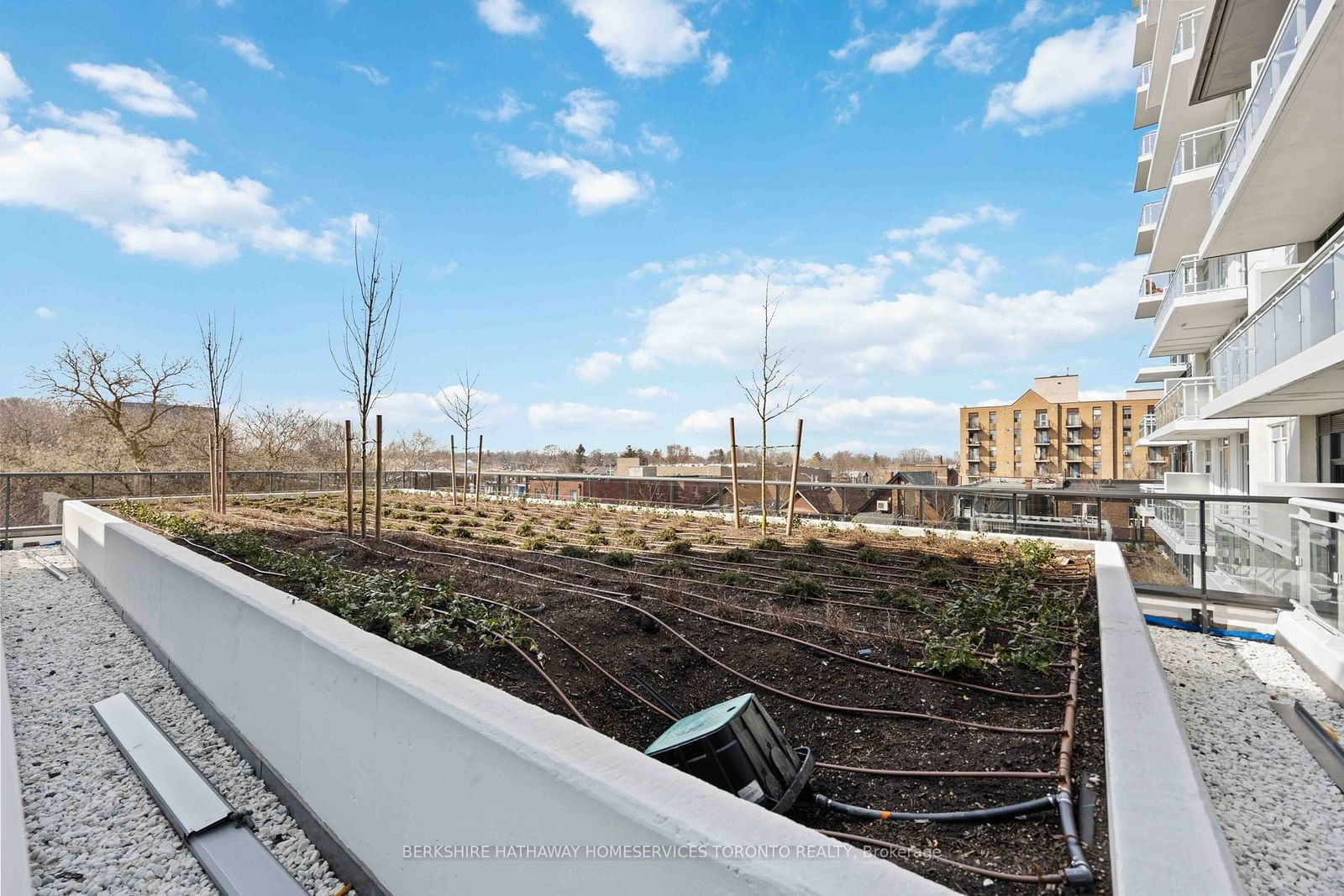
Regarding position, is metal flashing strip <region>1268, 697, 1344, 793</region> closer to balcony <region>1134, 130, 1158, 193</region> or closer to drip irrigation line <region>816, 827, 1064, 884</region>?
drip irrigation line <region>816, 827, 1064, 884</region>

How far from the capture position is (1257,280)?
1220 centimetres

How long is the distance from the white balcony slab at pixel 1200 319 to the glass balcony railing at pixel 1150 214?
440 cm

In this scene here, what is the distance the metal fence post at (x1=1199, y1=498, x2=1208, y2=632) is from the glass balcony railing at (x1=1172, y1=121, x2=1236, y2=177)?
12.7 m

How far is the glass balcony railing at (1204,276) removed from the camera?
15.9 meters

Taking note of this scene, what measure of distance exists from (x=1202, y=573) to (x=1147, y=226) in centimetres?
2166

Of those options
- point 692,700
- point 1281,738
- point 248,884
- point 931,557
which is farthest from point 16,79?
point 1281,738

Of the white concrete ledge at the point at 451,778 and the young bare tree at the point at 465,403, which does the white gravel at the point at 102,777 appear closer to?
the white concrete ledge at the point at 451,778

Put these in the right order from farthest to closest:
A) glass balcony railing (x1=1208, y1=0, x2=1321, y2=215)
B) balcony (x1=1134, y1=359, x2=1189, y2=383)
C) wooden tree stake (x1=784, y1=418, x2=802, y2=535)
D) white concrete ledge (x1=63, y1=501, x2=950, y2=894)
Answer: balcony (x1=1134, y1=359, x2=1189, y2=383), wooden tree stake (x1=784, y1=418, x2=802, y2=535), glass balcony railing (x1=1208, y1=0, x2=1321, y2=215), white concrete ledge (x1=63, y1=501, x2=950, y2=894)

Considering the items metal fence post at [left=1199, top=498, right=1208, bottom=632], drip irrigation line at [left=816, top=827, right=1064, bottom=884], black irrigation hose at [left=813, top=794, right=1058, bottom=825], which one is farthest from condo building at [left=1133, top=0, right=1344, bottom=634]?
drip irrigation line at [left=816, top=827, right=1064, bottom=884]

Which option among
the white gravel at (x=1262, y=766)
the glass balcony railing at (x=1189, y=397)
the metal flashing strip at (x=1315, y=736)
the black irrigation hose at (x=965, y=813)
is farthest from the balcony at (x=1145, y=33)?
the black irrigation hose at (x=965, y=813)

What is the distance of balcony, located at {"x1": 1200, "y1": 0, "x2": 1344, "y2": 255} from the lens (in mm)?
6914

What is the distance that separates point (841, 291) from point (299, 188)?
13.8 m

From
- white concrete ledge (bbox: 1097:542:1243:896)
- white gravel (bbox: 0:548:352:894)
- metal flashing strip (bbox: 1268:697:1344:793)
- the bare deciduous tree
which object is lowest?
white gravel (bbox: 0:548:352:894)

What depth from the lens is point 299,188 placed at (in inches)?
396
